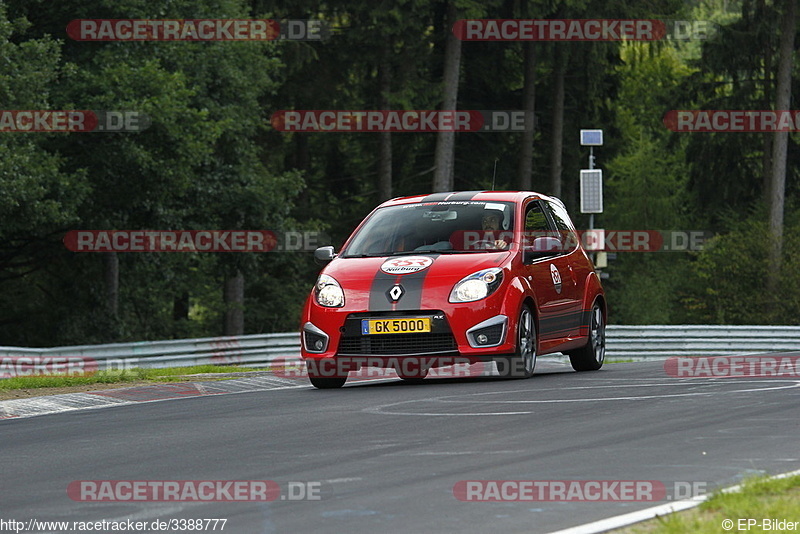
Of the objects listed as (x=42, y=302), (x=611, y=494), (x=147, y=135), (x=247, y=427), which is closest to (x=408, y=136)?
(x=42, y=302)

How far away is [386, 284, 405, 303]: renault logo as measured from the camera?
13234mm

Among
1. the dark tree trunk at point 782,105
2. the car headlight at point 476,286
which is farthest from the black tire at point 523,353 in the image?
the dark tree trunk at point 782,105

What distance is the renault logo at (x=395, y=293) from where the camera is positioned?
1323 centimetres

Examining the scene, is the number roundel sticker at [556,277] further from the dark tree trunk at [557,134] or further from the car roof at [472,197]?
the dark tree trunk at [557,134]

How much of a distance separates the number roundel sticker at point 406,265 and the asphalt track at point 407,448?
1121 millimetres

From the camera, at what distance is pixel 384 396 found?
41.3 feet

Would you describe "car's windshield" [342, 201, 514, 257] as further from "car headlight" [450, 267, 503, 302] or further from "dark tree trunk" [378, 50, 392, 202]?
"dark tree trunk" [378, 50, 392, 202]

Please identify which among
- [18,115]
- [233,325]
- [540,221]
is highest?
[18,115]

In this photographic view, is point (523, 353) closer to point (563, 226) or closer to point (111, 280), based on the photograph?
point (563, 226)

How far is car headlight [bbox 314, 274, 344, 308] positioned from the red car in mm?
12

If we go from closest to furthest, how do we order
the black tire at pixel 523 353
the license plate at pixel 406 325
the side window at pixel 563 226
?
the license plate at pixel 406 325 < the black tire at pixel 523 353 < the side window at pixel 563 226

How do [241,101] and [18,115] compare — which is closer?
[18,115]

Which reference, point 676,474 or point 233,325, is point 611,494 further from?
point 233,325

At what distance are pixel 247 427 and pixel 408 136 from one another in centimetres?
4048
